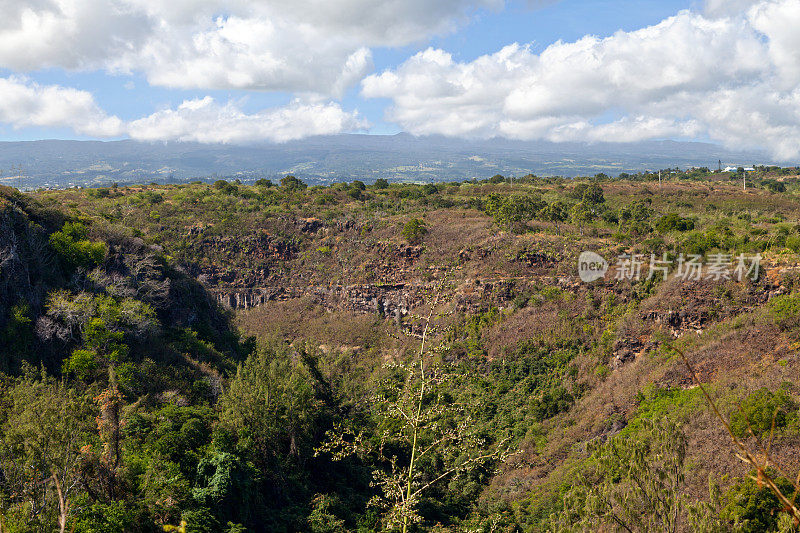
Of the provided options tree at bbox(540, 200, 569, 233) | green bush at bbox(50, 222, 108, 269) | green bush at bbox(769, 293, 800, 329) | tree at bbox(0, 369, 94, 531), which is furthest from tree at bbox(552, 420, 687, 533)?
tree at bbox(540, 200, 569, 233)

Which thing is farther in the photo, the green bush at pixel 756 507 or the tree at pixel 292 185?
the tree at pixel 292 185

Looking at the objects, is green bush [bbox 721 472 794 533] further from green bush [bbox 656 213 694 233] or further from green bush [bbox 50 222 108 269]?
green bush [bbox 656 213 694 233]

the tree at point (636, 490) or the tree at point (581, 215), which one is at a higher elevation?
the tree at point (581, 215)

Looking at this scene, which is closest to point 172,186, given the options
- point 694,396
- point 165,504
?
point 165,504

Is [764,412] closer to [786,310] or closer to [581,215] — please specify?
[786,310]

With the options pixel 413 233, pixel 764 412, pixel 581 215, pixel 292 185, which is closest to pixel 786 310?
pixel 764 412

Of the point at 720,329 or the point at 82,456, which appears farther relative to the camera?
the point at 720,329

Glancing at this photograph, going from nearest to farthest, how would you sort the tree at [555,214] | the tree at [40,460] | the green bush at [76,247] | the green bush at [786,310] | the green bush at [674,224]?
the tree at [40,460] < the green bush at [786,310] < the green bush at [76,247] < the green bush at [674,224] < the tree at [555,214]

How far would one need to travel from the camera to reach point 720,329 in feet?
75.9

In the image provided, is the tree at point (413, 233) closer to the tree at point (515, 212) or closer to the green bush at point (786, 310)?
the tree at point (515, 212)

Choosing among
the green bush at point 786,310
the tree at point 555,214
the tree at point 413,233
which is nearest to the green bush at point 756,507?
the green bush at point 786,310

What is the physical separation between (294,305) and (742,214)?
1456 inches

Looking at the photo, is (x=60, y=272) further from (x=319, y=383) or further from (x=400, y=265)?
(x=400, y=265)

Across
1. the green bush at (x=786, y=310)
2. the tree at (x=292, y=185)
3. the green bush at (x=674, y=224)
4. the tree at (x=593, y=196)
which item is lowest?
the green bush at (x=786, y=310)
